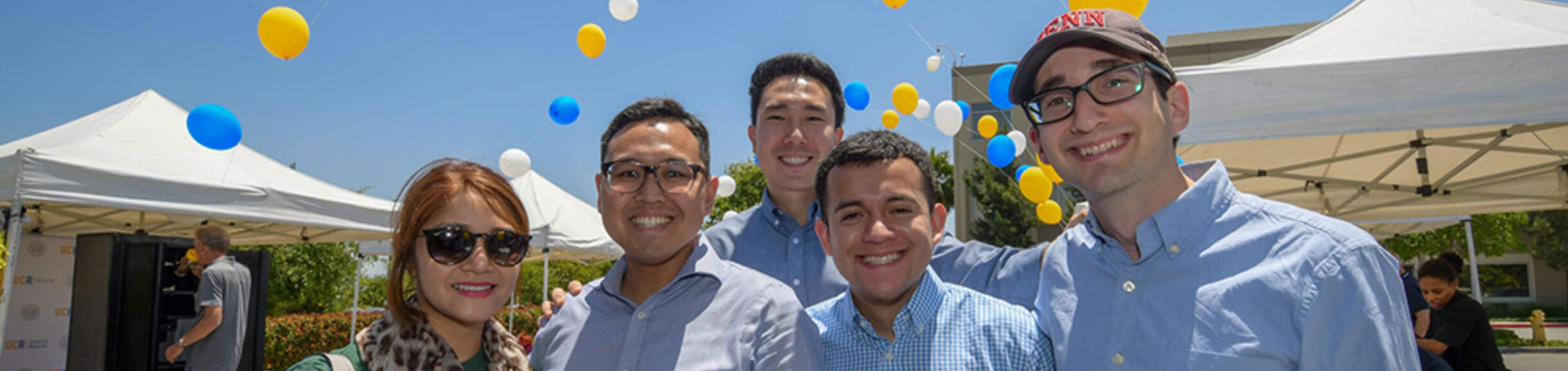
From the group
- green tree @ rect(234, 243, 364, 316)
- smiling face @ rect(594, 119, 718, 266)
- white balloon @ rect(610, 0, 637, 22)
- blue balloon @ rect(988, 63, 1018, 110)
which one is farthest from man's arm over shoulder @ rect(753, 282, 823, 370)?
green tree @ rect(234, 243, 364, 316)

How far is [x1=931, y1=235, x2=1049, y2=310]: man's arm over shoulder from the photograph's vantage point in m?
2.17

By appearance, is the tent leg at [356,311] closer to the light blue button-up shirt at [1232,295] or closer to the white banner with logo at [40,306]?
the white banner with logo at [40,306]

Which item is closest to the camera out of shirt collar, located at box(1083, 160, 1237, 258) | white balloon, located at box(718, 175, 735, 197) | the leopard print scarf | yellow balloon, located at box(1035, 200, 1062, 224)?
shirt collar, located at box(1083, 160, 1237, 258)

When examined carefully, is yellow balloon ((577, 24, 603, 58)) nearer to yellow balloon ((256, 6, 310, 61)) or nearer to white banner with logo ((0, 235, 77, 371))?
yellow balloon ((256, 6, 310, 61))

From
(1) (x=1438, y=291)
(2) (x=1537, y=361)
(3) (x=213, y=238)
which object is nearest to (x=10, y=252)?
(3) (x=213, y=238)

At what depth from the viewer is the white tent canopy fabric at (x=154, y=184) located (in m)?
5.30

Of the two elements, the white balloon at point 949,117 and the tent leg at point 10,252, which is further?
the white balloon at point 949,117

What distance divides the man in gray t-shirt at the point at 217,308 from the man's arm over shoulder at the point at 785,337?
6.18 meters

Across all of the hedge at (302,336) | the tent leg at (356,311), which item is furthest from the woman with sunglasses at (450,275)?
the hedge at (302,336)

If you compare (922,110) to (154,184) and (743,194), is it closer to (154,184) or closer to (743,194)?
(154,184)

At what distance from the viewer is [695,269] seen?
1.78 meters

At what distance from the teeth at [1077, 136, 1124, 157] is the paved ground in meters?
13.2

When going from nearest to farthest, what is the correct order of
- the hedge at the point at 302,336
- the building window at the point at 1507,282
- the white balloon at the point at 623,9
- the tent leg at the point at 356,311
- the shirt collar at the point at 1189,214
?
the shirt collar at the point at 1189,214, the white balloon at the point at 623,9, the tent leg at the point at 356,311, the hedge at the point at 302,336, the building window at the point at 1507,282

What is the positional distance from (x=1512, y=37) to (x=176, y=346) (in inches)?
340
